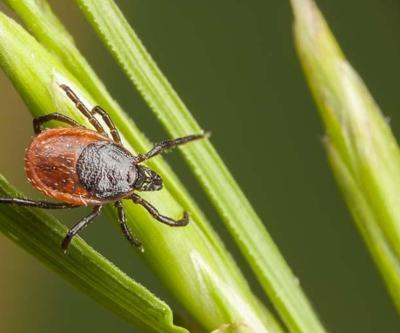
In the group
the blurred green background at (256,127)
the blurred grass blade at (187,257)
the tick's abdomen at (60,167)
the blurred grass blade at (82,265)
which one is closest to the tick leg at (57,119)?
the blurred grass blade at (187,257)

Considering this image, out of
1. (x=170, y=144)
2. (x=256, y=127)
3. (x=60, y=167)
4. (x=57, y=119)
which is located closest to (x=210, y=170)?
(x=170, y=144)

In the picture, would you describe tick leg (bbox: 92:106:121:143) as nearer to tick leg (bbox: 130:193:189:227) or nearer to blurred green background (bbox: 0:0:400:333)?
tick leg (bbox: 130:193:189:227)

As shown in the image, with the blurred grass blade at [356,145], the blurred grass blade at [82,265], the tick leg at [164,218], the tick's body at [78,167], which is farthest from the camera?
the tick's body at [78,167]

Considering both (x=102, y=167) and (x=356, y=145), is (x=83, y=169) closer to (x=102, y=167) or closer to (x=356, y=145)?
(x=102, y=167)

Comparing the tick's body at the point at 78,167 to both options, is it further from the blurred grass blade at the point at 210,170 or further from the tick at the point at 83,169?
the blurred grass blade at the point at 210,170

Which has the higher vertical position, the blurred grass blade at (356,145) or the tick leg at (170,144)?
the tick leg at (170,144)

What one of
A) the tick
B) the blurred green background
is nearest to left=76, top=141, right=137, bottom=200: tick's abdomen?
the tick
